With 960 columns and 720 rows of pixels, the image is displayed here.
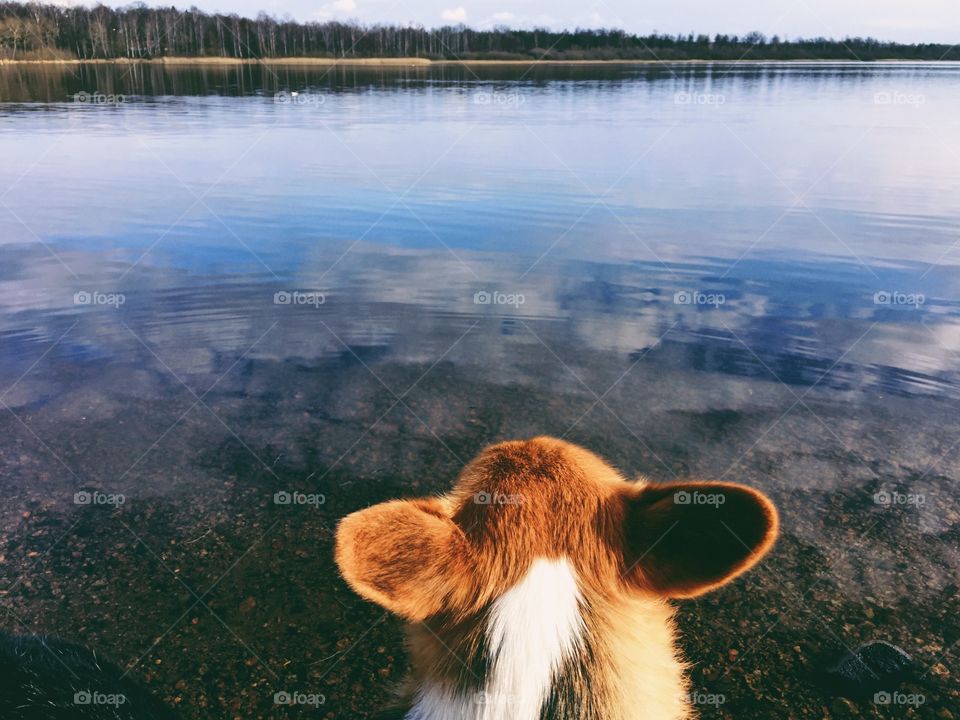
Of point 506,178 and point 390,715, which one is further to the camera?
point 506,178

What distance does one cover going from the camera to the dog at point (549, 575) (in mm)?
1948

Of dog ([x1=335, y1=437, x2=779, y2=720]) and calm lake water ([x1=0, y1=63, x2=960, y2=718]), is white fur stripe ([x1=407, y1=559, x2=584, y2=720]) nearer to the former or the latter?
dog ([x1=335, y1=437, x2=779, y2=720])

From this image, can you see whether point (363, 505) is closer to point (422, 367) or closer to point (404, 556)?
point (422, 367)

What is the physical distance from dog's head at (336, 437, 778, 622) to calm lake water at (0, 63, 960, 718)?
2.60m

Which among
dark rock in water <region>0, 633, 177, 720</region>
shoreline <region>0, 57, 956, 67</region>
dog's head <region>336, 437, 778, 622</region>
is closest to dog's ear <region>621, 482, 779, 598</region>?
dog's head <region>336, 437, 778, 622</region>

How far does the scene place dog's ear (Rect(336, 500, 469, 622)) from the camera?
5.84 ft

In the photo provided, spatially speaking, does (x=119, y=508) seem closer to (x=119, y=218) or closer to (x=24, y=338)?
(x=24, y=338)

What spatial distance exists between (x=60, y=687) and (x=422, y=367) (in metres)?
5.36

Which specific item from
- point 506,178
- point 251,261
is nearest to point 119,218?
point 251,261

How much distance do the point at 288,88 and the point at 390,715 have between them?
59424mm

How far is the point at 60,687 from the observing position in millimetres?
3080

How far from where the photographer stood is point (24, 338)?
888 cm

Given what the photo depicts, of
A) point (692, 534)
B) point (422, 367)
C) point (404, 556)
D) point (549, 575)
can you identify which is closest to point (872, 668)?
point (692, 534)

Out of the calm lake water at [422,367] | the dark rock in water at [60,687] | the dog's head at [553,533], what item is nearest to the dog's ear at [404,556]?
the dog's head at [553,533]
